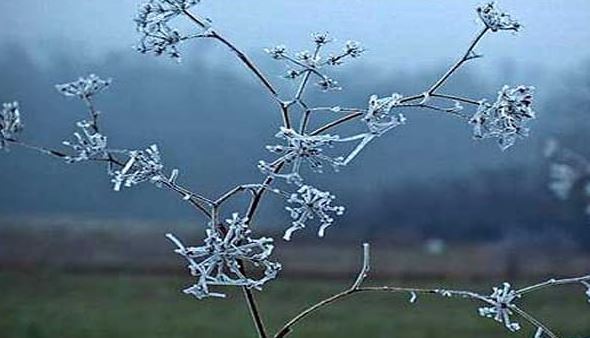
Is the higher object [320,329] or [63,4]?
[63,4]

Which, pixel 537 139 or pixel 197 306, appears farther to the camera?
pixel 197 306

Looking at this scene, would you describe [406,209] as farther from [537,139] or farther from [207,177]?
[207,177]

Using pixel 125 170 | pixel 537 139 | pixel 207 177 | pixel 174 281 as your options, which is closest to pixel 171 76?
pixel 207 177

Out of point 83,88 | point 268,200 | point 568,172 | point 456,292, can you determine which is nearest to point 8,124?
point 83,88

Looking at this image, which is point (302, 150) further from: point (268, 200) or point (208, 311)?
point (208, 311)

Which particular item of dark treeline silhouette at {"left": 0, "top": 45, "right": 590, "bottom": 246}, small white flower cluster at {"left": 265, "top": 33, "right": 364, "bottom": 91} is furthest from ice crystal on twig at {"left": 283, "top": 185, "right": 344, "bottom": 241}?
dark treeline silhouette at {"left": 0, "top": 45, "right": 590, "bottom": 246}

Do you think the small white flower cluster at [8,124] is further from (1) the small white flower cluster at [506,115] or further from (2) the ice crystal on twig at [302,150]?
(1) the small white flower cluster at [506,115]

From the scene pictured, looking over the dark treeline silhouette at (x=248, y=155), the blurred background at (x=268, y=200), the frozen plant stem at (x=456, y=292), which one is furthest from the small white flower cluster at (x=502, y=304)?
the dark treeline silhouette at (x=248, y=155)
